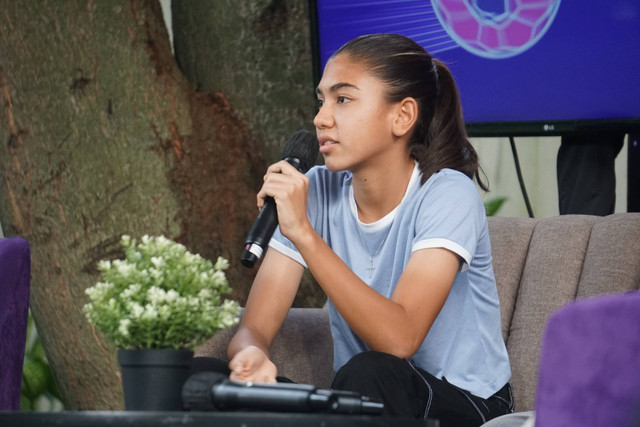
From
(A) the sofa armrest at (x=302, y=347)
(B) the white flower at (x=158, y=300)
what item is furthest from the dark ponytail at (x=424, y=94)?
(B) the white flower at (x=158, y=300)

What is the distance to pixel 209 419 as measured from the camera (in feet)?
3.41

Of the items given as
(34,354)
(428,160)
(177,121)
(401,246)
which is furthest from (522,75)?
(34,354)

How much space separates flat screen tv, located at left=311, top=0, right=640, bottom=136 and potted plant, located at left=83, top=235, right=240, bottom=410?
1.31m

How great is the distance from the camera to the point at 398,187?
6.29 feet

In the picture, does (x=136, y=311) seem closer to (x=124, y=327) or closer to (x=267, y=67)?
(x=124, y=327)

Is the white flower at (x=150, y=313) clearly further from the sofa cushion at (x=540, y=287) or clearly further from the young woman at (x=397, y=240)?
the sofa cushion at (x=540, y=287)

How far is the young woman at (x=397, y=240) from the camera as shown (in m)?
1.63

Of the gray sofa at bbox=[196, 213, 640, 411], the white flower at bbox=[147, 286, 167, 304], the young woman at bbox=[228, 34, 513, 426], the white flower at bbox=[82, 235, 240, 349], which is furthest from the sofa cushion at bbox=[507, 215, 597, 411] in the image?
the white flower at bbox=[147, 286, 167, 304]

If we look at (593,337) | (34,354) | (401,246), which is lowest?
(34,354)

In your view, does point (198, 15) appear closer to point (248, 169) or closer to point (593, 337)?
point (248, 169)

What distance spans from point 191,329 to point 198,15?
1.67m

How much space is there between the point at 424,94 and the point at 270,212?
1.62ft

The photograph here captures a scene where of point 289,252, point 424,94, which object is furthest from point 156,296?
point 424,94

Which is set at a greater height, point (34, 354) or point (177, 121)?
point (177, 121)
